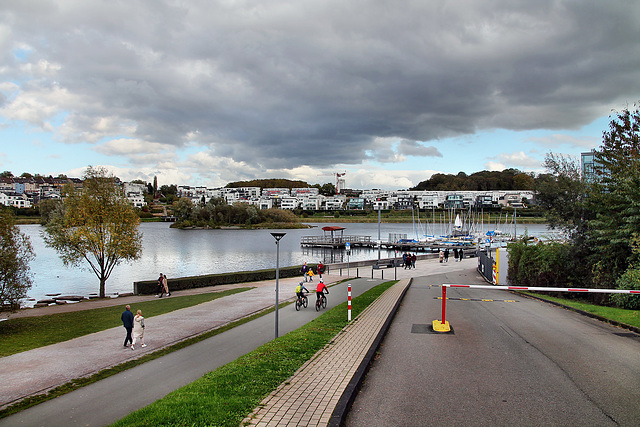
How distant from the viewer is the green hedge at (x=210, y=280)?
2642cm

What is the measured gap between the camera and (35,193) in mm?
199125

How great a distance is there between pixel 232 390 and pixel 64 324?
13.4 m

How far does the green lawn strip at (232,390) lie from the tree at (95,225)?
21.6 metres

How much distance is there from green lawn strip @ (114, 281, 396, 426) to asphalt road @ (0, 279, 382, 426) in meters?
1.09

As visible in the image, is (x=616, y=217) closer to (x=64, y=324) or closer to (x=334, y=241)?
(x=64, y=324)

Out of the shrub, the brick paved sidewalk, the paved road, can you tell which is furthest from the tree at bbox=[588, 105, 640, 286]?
the brick paved sidewalk

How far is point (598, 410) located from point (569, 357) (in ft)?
9.36

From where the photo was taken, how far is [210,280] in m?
29.3

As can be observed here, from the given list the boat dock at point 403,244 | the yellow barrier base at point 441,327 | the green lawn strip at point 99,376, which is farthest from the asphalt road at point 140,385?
the boat dock at point 403,244

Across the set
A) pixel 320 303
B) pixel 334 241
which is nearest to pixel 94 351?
pixel 320 303

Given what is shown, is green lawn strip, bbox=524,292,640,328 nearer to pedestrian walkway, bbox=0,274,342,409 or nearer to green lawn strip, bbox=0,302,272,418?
green lawn strip, bbox=0,302,272,418

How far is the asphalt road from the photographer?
22.5 ft

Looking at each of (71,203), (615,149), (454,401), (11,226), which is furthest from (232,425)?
(71,203)

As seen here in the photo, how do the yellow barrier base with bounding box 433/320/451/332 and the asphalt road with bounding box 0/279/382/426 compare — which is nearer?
the asphalt road with bounding box 0/279/382/426
